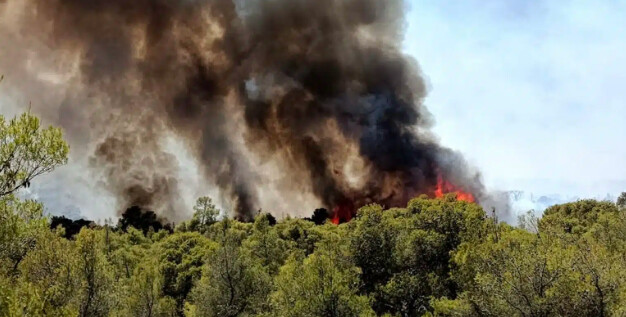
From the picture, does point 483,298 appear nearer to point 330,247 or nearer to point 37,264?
point 330,247

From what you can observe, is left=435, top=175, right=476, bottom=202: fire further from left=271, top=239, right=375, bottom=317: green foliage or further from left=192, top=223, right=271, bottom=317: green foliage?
left=271, top=239, right=375, bottom=317: green foliage

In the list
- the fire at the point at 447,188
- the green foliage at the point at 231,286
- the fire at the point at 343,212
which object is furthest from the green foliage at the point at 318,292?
the fire at the point at 447,188

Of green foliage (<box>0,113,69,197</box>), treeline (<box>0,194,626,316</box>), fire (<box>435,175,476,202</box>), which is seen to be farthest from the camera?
fire (<box>435,175,476,202</box>)

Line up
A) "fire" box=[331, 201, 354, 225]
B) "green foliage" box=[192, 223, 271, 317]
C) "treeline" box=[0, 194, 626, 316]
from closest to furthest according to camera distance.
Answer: "treeline" box=[0, 194, 626, 316] → "green foliage" box=[192, 223, 271, 317] → "fire" box=[331, 201, 354, 225]

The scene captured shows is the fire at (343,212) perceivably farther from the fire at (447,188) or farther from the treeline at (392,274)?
the treeline at (392,274)

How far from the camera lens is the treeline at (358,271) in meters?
23.5

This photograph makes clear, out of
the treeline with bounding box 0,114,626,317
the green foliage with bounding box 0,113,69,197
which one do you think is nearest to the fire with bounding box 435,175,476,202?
the treeline with bounding box 0,114,626,317

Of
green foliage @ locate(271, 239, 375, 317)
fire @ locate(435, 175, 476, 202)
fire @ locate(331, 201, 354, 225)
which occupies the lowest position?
green foliage @ locate(271, 239, 375, 317)

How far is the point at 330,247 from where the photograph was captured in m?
52.8

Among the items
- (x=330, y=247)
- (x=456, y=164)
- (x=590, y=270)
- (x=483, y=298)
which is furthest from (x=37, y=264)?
(x=456, y=164)

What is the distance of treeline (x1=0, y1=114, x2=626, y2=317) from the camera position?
2350 centimetres

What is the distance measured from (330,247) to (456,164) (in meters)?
157

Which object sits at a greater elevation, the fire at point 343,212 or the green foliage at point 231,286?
the fire at point 343,212

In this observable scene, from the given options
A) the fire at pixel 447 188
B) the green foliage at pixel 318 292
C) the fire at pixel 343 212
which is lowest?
the green foliage at pixel 318 292
